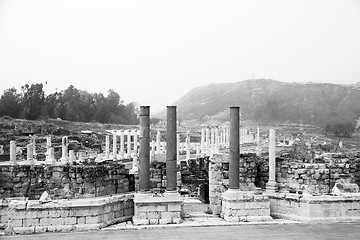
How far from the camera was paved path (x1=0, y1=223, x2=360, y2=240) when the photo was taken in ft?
42.0

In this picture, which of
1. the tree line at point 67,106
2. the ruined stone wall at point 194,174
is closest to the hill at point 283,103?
the tree line at point 67,106

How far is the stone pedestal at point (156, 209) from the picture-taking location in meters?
14.8

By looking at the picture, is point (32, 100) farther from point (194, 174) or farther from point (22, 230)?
point (22, 230)

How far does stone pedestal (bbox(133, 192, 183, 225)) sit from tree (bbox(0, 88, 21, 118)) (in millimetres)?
48331

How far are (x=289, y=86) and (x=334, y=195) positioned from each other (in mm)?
157379

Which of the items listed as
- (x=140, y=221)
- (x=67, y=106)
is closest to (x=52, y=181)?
(x=140, y=221)

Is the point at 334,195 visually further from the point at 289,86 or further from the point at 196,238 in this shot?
the point at 289,86

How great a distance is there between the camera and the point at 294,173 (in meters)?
18.6

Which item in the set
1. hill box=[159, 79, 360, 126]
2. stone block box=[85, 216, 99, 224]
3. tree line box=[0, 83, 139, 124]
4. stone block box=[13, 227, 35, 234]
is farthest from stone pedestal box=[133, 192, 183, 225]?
hill box=[159, 79, 360, 126]

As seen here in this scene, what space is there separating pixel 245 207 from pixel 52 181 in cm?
819

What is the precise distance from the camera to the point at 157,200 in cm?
1502

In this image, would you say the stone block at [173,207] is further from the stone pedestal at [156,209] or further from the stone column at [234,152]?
the stone column at [234,152]

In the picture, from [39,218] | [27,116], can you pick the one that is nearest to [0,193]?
[39,218]

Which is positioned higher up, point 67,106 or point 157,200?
point 67,106
